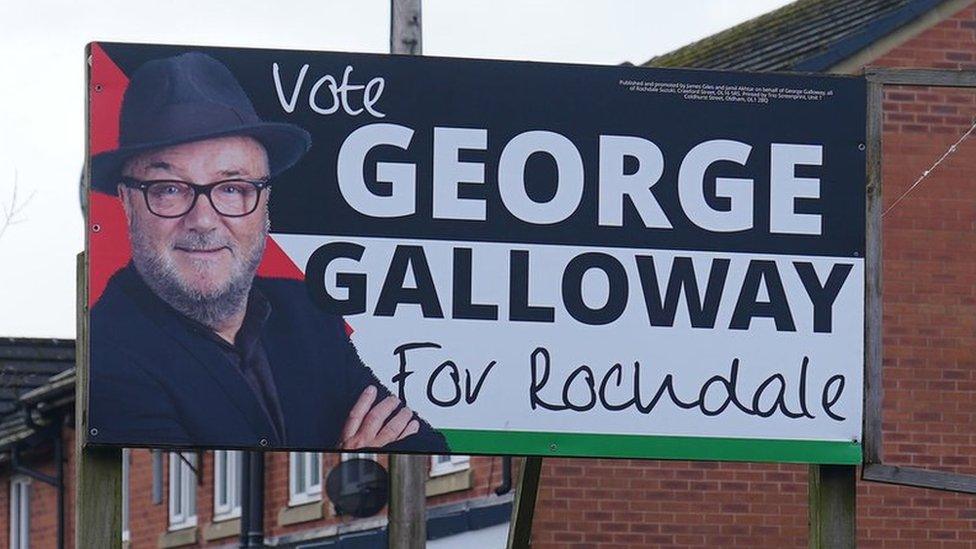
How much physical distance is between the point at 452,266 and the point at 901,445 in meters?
8.79

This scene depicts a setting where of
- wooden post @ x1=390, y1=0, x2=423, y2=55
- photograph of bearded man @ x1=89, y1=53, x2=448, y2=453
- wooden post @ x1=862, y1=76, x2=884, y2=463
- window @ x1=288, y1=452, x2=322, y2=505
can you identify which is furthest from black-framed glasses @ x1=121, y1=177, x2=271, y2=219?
window @ x1=288, y1=452, x2=322, y2=505

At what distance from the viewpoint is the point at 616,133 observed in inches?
361

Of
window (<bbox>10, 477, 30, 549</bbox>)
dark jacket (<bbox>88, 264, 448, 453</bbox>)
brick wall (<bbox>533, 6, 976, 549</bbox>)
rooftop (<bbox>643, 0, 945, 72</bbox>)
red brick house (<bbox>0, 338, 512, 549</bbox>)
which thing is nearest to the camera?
dark jacket (<bbox>88, 264, 448, 453</bbox>)

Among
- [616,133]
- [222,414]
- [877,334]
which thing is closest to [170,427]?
[222,414]

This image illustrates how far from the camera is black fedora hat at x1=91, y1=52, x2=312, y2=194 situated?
8.95 meters

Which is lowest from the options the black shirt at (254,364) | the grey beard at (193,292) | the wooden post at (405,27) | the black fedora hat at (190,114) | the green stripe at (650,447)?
the green stripe at (650,447)

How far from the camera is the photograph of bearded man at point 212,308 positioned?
8906 millimetres

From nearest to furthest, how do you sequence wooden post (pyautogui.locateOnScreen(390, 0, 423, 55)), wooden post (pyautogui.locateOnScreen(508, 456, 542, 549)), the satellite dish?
wooden post (pyautogui.locateOnScreen(508, 456, 542, 549))
wooden post (pyautogui.locateOnScreen(390, 0, 423, 55))
the satellite dish

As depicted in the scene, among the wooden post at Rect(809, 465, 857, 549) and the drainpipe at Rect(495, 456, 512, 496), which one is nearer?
the wooden post at Rect(809, 465, 857, 549)

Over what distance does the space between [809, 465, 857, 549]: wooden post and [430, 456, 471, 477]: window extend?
10729 millimetres

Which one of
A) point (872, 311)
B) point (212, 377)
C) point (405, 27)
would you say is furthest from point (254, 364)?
point (405, 27)

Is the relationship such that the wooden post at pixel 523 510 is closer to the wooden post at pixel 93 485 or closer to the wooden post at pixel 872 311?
the wooden post at pixel 872 311

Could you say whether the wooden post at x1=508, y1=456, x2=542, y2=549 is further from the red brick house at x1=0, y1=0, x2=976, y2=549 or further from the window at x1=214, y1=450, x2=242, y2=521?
the window at x1=214, y1=450, x2=242, y2=521

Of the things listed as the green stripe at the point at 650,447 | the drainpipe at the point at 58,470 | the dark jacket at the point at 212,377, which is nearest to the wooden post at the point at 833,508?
the green stripe at the point at 650,447
